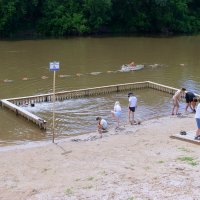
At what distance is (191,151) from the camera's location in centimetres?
1303

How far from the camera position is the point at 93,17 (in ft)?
168

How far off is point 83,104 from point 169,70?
36.3 ft

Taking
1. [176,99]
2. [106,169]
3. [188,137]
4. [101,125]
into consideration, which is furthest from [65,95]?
[106,169]

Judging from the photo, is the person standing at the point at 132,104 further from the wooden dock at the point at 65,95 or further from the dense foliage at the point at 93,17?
the dense foliage at the point at 93,17

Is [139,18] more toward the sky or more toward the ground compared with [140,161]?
more toward the sky

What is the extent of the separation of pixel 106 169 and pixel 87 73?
61.6ft

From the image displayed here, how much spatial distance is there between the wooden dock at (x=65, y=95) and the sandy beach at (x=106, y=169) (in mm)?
3461

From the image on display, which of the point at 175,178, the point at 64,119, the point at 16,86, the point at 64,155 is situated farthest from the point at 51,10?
the point at 175,178

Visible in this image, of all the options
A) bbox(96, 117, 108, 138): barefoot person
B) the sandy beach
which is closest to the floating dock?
the sandy beach

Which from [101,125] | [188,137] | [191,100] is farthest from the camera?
[191,100]

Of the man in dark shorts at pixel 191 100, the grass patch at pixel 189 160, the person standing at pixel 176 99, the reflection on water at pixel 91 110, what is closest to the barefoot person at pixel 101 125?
the reflection on water at pixel 91 110

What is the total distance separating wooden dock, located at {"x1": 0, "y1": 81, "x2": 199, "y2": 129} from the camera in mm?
19128

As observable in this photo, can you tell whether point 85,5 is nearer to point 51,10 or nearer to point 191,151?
point 51,10

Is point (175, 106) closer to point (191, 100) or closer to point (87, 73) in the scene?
point (191, 100)
